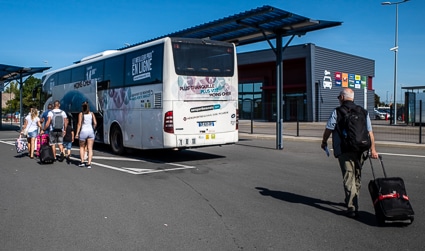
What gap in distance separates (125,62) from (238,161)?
15.5 ft

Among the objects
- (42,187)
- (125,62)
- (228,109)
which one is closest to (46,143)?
(125,62)

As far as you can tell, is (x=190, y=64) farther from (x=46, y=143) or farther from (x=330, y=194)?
(x=330, y=194)

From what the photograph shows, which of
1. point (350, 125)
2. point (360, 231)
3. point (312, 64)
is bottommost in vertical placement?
point (360, 231)

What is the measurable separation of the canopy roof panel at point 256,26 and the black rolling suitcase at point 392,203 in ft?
26.0

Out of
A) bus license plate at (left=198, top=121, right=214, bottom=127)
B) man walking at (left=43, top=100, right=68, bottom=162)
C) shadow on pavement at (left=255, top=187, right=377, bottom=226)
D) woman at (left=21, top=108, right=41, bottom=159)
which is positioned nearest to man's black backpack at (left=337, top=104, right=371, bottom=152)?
shadow on pavement at (left=255, top=187, right=377, bottom=226)

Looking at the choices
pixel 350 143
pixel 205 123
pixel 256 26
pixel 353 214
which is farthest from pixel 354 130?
pixel 256 26

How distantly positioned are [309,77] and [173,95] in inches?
1086

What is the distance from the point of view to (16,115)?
48.8 meters

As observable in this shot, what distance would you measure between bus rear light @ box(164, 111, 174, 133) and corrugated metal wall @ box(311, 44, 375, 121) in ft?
85.5

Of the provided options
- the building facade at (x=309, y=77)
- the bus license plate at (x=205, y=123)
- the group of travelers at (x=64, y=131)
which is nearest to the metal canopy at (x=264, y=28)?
the bus license plate at (x=205, y=123)

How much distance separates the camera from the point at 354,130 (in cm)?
560

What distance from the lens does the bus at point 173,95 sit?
36.7 ft

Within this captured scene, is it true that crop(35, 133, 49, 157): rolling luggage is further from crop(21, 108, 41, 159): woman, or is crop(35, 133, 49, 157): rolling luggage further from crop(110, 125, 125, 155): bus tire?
crop(110, 125, 125, 155): bus tire

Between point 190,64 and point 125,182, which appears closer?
point 125,182
